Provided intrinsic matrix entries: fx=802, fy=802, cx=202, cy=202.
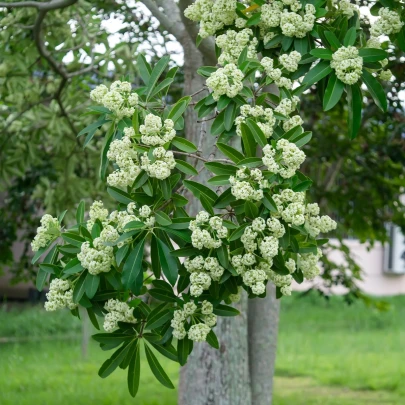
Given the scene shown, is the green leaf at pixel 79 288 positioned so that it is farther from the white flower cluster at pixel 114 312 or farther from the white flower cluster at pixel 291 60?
the white flower cluster at pixel 291 60

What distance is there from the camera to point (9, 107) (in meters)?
7.21

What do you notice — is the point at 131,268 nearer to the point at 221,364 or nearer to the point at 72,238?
the point at 72,238

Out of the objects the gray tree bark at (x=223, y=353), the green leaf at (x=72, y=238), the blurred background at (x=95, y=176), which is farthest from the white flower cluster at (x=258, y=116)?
the blurred background at (x=95, y=176)

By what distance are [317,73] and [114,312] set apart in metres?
1.22

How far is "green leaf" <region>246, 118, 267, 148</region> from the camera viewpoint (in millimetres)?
2898

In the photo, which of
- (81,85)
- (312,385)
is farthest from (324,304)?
(81,85)

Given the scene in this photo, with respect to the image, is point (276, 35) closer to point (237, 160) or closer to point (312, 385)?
point (237, 160)

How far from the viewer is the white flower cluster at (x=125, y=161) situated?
289 cm

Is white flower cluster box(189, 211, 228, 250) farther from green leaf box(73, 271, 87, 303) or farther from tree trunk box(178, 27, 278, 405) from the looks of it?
tree trunk box(178, 27, 278, 405)

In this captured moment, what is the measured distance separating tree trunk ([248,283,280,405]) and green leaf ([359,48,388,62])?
8.88 ft

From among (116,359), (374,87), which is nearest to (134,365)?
(116,359)

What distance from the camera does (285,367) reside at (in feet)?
35.6

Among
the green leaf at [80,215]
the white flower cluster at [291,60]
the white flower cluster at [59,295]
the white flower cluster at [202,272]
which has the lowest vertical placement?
the white flower cluster at [59,295]

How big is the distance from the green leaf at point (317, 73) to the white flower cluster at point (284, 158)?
0.44 meters
